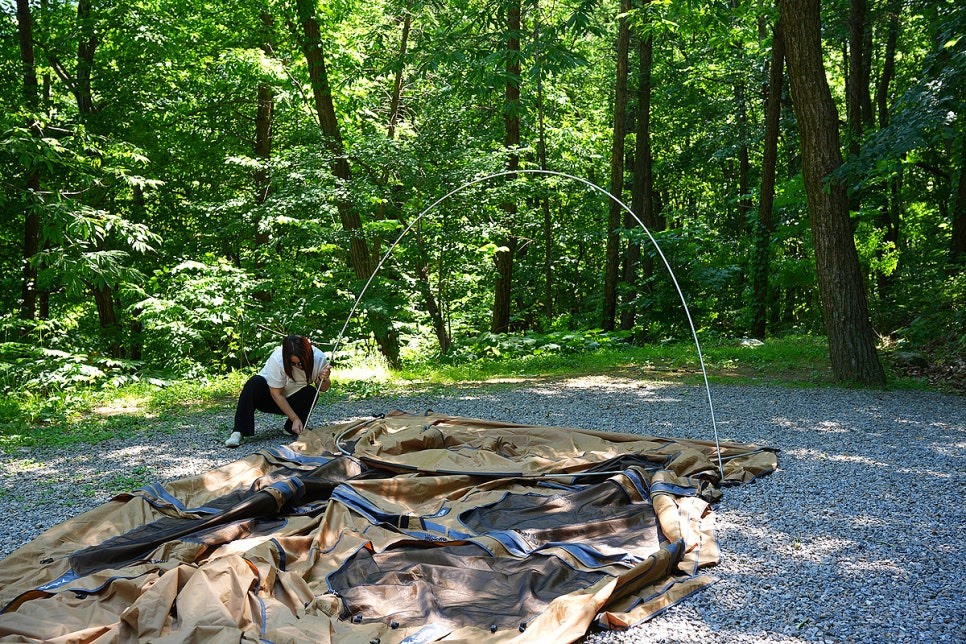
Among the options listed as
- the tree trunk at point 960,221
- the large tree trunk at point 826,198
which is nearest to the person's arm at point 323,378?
the large tree trunk at point 826,198

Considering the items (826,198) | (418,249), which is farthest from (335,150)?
(826,198)

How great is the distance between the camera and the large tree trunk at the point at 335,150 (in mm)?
9258

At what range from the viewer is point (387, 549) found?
312cm

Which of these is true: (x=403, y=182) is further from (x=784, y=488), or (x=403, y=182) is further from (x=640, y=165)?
(x=784, y=488)

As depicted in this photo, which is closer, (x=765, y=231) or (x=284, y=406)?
(x=284, y=406)

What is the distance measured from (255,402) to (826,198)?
593 cm

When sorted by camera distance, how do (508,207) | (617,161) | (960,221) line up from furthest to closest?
(508,207)
(617,161)
(960,221)

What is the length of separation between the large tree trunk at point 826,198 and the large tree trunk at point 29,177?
27.1 feet

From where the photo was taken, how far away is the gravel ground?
255cm

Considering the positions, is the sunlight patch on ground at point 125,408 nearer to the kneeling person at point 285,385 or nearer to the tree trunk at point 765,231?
the kneeling person at point 285,385

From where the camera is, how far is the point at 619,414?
6348 mm

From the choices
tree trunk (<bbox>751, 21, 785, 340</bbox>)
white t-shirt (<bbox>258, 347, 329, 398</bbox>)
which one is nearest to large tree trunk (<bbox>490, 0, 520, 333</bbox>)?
tree trunk (<bbox>751, 21, 785, 340</bbox>)

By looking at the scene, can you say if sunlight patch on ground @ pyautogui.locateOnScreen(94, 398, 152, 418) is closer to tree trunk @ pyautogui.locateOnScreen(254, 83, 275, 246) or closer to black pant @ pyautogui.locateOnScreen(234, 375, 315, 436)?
black pant @ pyautogui.locateOnScreen(234, 375, 315, 436)

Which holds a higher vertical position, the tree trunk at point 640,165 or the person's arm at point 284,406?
the tree trunk at point 640,165
